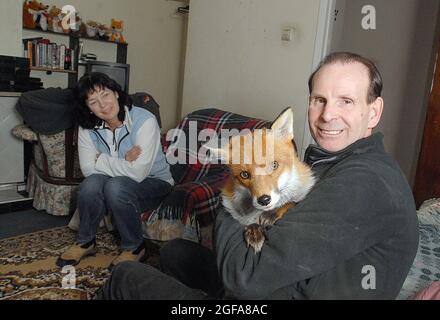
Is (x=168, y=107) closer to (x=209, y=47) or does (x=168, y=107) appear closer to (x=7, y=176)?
(x=209, y=47)

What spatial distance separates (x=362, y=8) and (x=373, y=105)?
3.30 m

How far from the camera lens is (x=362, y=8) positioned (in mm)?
3854

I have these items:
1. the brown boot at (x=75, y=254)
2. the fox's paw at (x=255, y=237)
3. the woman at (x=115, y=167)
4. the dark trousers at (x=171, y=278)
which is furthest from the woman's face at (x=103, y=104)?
the fox's paw at (x=255, y=237)

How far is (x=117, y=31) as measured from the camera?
463cm

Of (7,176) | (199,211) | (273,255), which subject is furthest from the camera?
(7,176)

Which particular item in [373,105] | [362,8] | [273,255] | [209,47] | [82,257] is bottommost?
[82,257]

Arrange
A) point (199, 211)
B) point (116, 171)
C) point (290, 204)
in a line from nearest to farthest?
point (290, 204)
point (199, 211)
point (116, 171)

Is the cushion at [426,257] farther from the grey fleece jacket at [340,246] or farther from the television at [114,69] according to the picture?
the television at [114,69]

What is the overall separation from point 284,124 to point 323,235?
1.60 ft

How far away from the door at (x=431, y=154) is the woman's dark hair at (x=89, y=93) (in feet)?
6.63

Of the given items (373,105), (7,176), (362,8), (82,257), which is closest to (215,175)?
(82,257)

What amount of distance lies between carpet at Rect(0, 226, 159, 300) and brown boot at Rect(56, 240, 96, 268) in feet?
0.11

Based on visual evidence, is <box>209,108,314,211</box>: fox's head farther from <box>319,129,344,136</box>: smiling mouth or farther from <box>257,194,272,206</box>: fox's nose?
<box>319,129,344,136</box>: smiling mouth

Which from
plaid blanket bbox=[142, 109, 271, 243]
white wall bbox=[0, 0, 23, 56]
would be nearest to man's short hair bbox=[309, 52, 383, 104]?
plaid blanket bbox=[142, 109, 271, 243]
